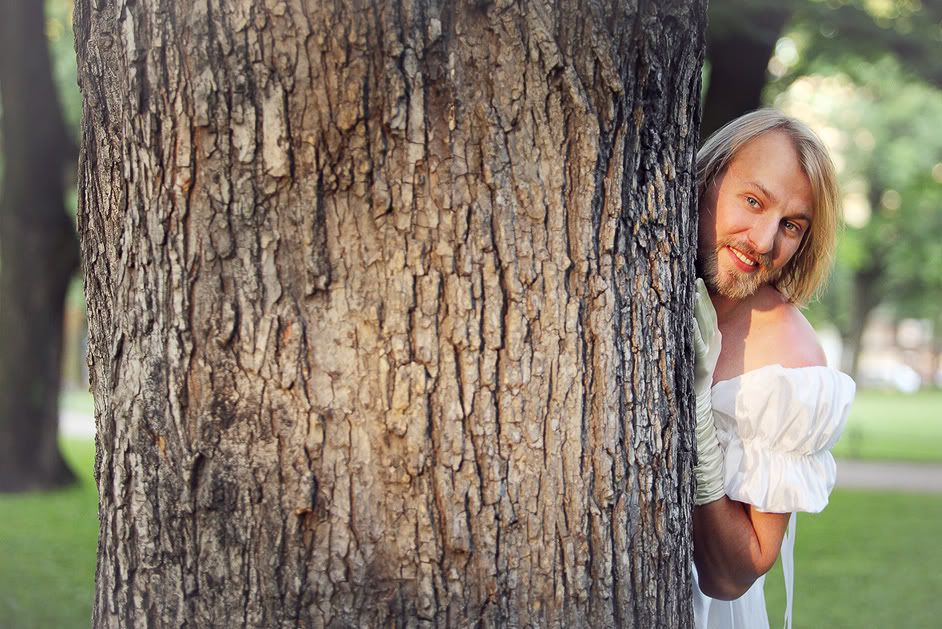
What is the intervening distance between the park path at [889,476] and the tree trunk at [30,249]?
2.27 meters

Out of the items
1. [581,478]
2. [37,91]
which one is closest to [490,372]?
[581,478]

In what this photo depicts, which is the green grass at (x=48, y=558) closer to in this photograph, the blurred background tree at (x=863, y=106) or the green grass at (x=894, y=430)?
the blurred background tree at (x=863, y=106)

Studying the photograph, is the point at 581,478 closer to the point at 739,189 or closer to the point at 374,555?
the point at 374,555

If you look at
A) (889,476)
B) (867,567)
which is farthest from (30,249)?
(889,476)

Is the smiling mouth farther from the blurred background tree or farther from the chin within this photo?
the blurred background tree

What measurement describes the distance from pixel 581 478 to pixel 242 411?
23.2 inches

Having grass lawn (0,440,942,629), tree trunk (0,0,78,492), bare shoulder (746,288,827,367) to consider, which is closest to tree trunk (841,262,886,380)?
grass lawn (0,440,942,629)

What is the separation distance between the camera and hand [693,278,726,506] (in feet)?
7.39

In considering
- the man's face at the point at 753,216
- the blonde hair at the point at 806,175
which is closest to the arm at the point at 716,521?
the man's face at the point at 753,216

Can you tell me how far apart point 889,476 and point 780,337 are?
48.6 ft

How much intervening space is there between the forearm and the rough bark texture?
0.56m

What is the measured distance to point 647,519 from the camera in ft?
6.30

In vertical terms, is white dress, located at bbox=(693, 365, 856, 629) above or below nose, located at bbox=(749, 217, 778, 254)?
below

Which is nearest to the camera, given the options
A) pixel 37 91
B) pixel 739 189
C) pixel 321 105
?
pixel 321 105
